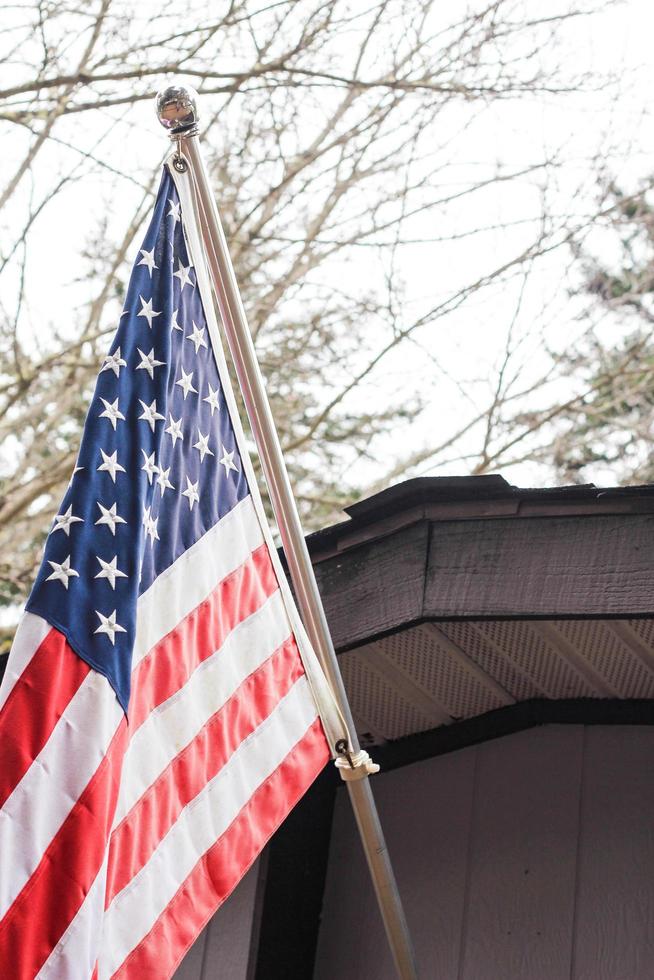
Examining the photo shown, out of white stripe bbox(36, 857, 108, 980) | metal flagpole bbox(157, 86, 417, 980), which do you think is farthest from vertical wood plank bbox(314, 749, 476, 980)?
white stripe bbox(36, 857, 108, 980)

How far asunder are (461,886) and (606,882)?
42cm

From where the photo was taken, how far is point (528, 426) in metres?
11.0

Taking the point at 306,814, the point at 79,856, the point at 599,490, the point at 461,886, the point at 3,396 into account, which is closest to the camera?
the point at 79,856

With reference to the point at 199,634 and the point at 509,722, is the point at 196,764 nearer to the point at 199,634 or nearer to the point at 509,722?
the point at 199,634

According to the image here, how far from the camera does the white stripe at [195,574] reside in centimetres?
252

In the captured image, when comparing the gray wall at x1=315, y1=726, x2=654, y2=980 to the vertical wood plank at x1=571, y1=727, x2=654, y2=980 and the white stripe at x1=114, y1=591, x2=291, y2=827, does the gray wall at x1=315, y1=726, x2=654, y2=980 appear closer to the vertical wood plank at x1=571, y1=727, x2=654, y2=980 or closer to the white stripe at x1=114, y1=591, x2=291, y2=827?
the vertical wood plank at x1=571, y1=727, x2=654, y2=980

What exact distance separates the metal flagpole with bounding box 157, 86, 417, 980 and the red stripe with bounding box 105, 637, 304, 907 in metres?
0.11

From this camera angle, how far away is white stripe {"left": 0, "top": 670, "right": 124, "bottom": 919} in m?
2.13

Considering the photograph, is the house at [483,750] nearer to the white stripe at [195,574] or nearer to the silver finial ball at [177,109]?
the white stripe at [195,574]

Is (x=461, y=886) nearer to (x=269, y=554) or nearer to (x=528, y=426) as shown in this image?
(x=269, y=554)

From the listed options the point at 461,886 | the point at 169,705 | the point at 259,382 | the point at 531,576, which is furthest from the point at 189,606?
the point at 461,886

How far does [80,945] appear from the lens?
2.12 metres

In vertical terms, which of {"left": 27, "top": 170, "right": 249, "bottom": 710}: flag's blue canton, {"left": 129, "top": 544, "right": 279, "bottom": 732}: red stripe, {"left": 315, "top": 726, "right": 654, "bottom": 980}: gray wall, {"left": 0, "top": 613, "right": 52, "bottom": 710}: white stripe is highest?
{"left": 27, "top": 170, "right": 249, "bottom": 710}: flag's blue canton

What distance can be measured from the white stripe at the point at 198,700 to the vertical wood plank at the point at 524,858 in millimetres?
1021
